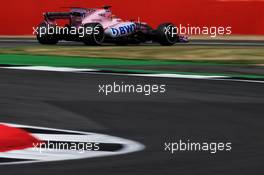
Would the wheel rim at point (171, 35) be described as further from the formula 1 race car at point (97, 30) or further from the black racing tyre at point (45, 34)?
the black racing tyre at point (45, 34)

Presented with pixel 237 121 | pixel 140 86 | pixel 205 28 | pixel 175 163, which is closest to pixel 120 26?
pixel 205 28

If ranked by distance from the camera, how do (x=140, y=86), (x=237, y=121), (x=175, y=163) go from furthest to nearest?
1. (x=140, y=86)
2. (x=237, y=121)
3. (x=175, y=163)

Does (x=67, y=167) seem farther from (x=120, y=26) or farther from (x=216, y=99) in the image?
(x=120, y=26)

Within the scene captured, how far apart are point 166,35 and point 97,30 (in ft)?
7.60

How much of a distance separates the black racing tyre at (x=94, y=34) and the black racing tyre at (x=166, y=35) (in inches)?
73.2

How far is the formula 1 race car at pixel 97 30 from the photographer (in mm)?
28312

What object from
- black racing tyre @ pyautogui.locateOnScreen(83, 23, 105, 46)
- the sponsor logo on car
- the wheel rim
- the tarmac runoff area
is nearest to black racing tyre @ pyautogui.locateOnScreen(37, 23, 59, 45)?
black racing tyre @ pyautogui.locateOnScreen(83, 23, 105, 46)

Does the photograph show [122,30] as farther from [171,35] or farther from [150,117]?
[150,117]

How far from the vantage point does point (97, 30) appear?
92.2ft

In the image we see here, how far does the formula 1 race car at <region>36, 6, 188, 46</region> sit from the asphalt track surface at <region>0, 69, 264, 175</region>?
11596 mm

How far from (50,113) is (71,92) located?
2.49 metres

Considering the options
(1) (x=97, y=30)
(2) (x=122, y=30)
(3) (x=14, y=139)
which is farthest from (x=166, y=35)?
(3) (x=14, y=139)

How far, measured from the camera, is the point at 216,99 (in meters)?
12.8

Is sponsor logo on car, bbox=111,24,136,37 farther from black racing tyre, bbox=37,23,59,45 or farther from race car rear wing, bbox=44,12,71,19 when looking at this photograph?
black racing tyre, bbox=37,23,59,45
